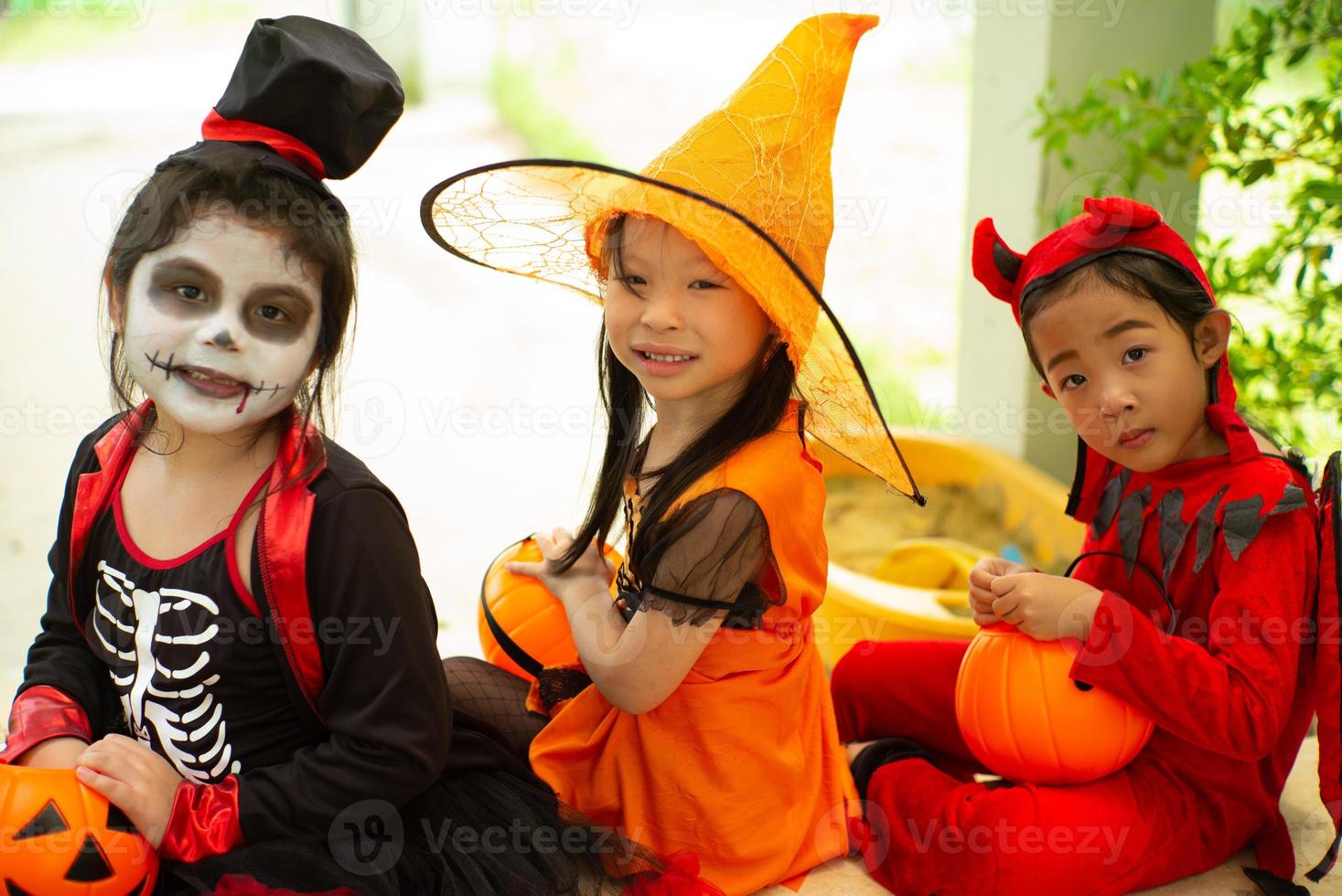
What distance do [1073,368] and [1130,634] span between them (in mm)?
422

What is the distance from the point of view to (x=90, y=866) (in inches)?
64.2

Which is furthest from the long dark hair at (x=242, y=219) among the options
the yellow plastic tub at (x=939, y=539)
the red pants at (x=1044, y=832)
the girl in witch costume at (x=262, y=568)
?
the yellow plastic tub at (x=939, y=539)

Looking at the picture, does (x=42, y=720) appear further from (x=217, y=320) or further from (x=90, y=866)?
(x=217, y=320)

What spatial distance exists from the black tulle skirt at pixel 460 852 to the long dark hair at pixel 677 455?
1.28 feet

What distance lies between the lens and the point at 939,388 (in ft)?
17.6

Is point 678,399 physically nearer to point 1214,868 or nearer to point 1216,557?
point 1216,557

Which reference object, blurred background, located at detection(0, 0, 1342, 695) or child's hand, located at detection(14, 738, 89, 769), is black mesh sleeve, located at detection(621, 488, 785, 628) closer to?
blurred background, located at detection(0, 0, 1342, 695)

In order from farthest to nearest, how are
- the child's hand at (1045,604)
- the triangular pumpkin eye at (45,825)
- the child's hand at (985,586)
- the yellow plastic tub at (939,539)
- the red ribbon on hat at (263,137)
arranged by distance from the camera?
the yellow plastic tub at (939,539), the child's hand at (985,586), the child's hand at (1045,604), the red ribbon on hat at (263,137), the triangular pumpkin eye at (45,825)

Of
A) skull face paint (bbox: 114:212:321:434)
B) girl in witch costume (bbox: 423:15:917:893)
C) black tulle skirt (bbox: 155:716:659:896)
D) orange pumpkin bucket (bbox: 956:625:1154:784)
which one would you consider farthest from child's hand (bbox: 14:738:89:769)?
orange pumpkin bucket (bbox: 956:625:1154:784)

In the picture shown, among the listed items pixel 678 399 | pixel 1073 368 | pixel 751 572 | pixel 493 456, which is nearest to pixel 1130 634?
pixel 1073 368

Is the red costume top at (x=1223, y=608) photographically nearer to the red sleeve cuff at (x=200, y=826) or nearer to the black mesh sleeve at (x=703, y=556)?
the black mesh sleeve at (x=703, y=556)

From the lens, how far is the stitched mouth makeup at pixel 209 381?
5.60 feet

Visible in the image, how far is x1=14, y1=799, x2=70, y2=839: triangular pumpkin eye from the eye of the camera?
1.62 meters

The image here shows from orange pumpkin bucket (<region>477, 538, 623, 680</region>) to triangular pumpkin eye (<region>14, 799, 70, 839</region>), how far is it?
800mm
